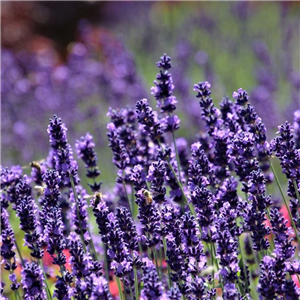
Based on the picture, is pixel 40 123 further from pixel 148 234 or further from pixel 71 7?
pixel 71 7

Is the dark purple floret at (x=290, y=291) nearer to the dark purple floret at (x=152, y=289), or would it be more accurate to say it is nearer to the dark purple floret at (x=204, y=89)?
the dark purple floret at (x=152, y=289)

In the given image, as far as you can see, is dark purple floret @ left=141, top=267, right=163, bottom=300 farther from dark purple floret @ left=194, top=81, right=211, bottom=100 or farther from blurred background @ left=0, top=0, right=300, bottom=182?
blurred background @ left=0, top=0, right=300, bottom=182

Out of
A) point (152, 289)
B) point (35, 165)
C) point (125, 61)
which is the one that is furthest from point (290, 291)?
point (125, 61)

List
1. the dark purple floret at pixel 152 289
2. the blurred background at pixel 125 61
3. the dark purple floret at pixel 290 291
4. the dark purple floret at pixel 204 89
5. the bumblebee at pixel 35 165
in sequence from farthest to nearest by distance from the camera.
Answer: the blurred background at pixel 125 61, the bumblebee at pixel 35 165, the dark purple floret at pixel 204 89, the dark purple floret at pixel 290 291, the dark purple floret at pixel 152 289

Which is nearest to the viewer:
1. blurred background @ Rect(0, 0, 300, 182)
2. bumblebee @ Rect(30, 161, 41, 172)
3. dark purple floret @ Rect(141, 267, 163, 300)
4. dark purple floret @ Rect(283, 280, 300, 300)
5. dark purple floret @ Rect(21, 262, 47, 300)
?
dark purple floret @ Rect(141, 267, 163, 300)

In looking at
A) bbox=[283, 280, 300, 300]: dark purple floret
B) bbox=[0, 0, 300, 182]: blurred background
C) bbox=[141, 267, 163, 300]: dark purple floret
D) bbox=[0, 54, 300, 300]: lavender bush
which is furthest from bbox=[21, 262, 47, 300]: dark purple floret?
bbox=[0, 0, 300, 182]: blurred background

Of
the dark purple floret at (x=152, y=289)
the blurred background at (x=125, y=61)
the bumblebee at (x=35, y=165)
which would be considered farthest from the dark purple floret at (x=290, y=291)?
the blurred background at (x=125, y=61)

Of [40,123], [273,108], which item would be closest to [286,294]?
[273,108]

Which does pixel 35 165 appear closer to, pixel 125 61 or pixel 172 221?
pixel 172 221

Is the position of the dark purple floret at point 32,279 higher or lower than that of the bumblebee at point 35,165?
lower

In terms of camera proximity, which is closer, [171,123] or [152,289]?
[152,289]
